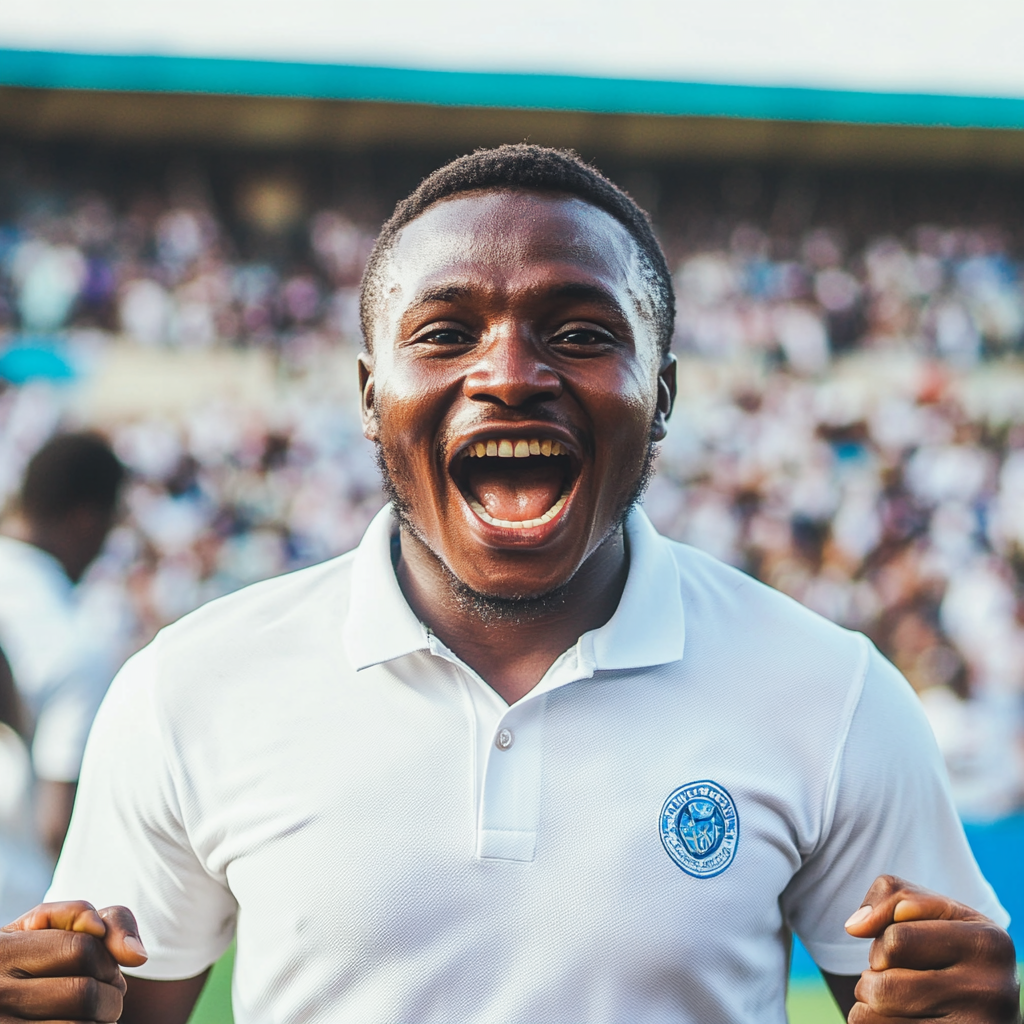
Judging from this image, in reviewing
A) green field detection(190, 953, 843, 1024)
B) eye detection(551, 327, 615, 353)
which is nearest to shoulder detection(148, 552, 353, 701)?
eye detection(551, 327, 615, 353)

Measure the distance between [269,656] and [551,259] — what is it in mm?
655

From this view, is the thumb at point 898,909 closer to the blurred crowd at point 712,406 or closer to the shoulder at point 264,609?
the shoulder at point 264,609

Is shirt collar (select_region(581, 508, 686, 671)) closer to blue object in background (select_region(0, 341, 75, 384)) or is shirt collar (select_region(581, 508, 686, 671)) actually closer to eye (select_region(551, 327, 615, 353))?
eye (select_region(551, 327, 615, 353))

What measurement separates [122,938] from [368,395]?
80 centimetres

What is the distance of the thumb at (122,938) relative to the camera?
45.9 inches

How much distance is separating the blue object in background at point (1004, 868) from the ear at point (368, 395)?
Result: 3.74m

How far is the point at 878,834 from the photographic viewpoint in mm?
1379

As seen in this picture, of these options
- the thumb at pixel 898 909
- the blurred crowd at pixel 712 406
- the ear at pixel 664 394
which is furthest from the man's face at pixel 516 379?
the blurred crowd at pixel 712 406

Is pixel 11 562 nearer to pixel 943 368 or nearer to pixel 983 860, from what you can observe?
pixel 983 860

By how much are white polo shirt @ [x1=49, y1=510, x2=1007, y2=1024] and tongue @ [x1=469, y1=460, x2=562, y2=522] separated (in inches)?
7.1

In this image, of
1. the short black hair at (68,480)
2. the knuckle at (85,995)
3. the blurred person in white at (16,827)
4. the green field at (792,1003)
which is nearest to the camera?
the knuckle at (85,995)

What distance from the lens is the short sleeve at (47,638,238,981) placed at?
1392 millimetres

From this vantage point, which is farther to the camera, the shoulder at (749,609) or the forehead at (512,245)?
the shoulder at (749,609)

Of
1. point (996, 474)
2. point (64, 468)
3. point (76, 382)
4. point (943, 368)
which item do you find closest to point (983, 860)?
point (64, 468)
